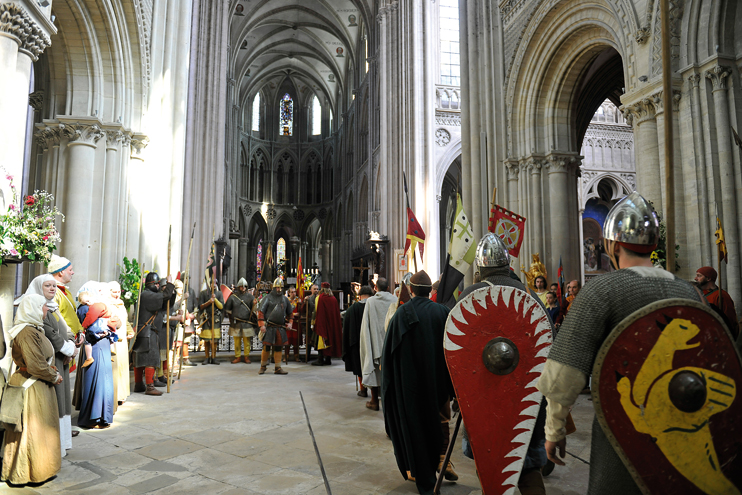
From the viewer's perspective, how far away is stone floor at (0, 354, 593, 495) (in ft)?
10.7

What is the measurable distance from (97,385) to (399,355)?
124 inches

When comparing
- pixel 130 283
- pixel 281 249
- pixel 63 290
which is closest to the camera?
pixel 63 290

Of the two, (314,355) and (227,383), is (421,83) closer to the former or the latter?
(314,355)

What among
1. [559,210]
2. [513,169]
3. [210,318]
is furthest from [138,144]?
[559,210]

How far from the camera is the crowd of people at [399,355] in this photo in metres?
1.67

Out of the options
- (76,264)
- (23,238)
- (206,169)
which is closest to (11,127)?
(23,238)

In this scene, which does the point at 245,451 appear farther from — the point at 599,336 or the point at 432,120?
the point at 432,120

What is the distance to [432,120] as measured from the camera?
60.6 ft

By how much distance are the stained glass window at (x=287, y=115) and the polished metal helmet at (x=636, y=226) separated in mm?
38644

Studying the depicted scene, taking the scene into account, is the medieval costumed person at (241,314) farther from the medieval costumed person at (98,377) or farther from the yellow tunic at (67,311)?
the yellow tunic at (67,311)

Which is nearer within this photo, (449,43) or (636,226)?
(636,226)

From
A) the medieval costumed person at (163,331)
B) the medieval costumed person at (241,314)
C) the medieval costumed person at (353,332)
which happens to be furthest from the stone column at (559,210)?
the medieval costumed person at (163,331)

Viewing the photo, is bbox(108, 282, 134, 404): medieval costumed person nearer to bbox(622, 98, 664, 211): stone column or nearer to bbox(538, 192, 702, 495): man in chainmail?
bbox(538, 192, 702, 495): man in chainmail

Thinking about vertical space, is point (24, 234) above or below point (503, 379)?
above
